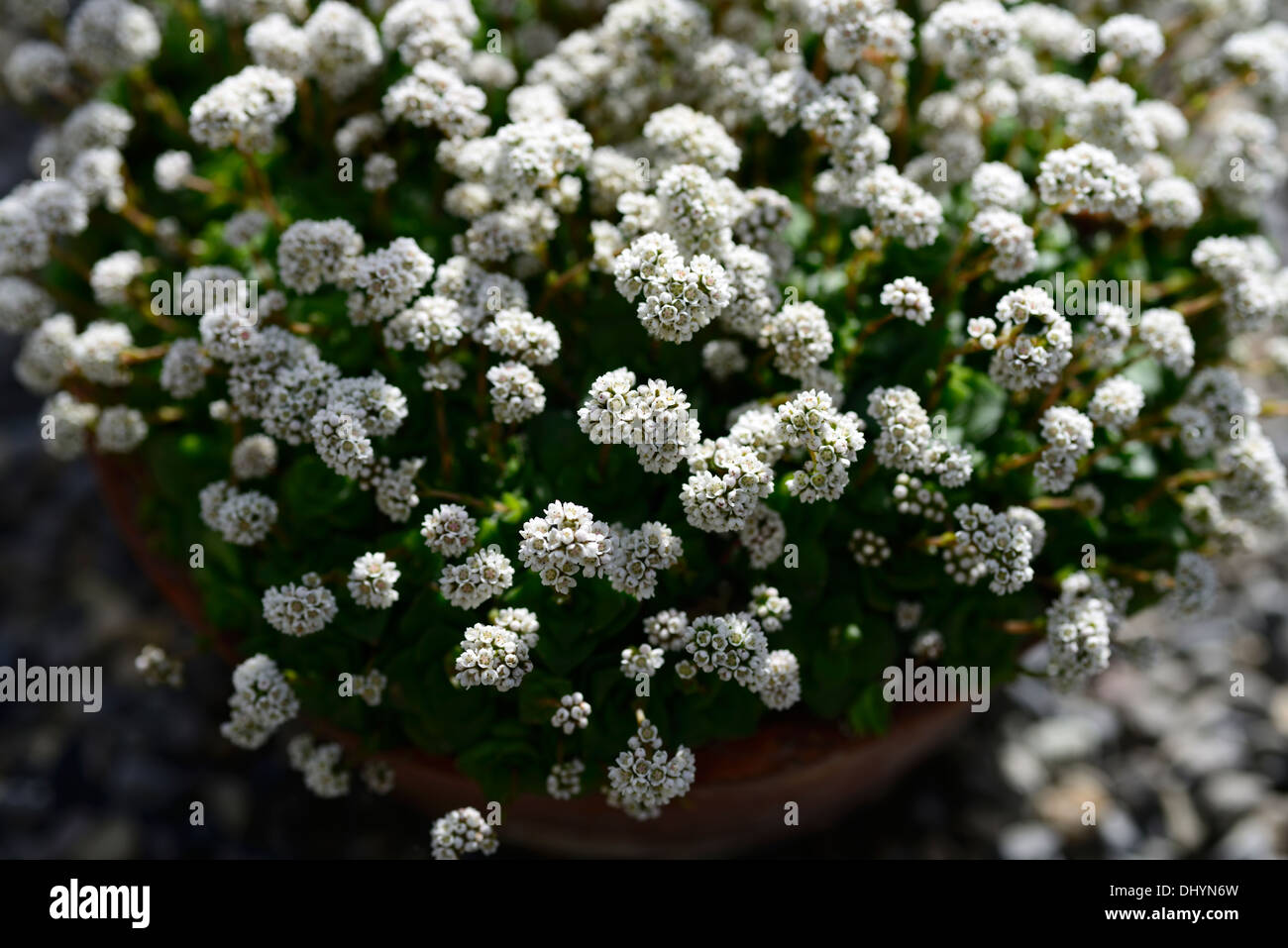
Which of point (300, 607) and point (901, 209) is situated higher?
point (901, 209)

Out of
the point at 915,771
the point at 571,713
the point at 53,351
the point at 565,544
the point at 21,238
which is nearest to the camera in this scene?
the point at 565,544

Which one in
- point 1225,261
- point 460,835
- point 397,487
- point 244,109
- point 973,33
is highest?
point 973,33

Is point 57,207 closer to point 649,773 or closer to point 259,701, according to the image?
point 259,701

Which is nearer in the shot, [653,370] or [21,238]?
[653,370]

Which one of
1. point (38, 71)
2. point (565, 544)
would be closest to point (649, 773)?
point (565, 544)

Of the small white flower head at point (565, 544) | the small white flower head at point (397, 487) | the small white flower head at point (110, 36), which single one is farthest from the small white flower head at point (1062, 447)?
the small white flower head at point (110, 36)

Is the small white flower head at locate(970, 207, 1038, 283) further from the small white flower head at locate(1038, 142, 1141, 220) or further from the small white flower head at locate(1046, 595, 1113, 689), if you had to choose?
the small white flower head at locate(1046, 595, 1113, 689)

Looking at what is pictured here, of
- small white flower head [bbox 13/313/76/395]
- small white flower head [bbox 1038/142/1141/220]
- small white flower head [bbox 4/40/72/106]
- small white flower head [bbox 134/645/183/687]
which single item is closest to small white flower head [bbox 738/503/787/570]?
small white flower head [bbox 1038/142/1141/220]
